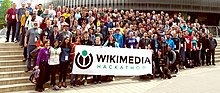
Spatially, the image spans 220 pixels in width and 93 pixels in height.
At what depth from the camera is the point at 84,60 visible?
10.1 m

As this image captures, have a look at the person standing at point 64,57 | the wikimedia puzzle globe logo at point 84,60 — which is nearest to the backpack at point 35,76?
the person standing at point 64,57

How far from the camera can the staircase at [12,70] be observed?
895cm

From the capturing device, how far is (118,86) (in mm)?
9969

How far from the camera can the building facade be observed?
3528 cm

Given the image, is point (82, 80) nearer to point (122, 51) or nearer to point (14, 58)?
point (122, 51)

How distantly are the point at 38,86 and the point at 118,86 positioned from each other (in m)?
2.89

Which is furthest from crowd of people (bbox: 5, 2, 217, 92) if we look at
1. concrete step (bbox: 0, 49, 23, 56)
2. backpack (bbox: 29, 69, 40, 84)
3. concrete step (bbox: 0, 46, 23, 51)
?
concrete step (bbox: 0, 49, 23, 56)

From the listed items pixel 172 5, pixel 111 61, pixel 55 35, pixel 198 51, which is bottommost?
pixel 111 61

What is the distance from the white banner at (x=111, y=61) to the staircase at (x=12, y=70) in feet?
5.96

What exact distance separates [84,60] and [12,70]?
2.68 metres

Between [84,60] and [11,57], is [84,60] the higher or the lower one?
the lower one

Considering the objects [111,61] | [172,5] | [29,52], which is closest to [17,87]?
[29,52]

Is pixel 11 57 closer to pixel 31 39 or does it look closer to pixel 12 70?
pixel 12 70

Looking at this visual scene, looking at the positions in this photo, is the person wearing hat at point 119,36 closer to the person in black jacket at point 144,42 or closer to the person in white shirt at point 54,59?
the person in black jacket at point 144,42
